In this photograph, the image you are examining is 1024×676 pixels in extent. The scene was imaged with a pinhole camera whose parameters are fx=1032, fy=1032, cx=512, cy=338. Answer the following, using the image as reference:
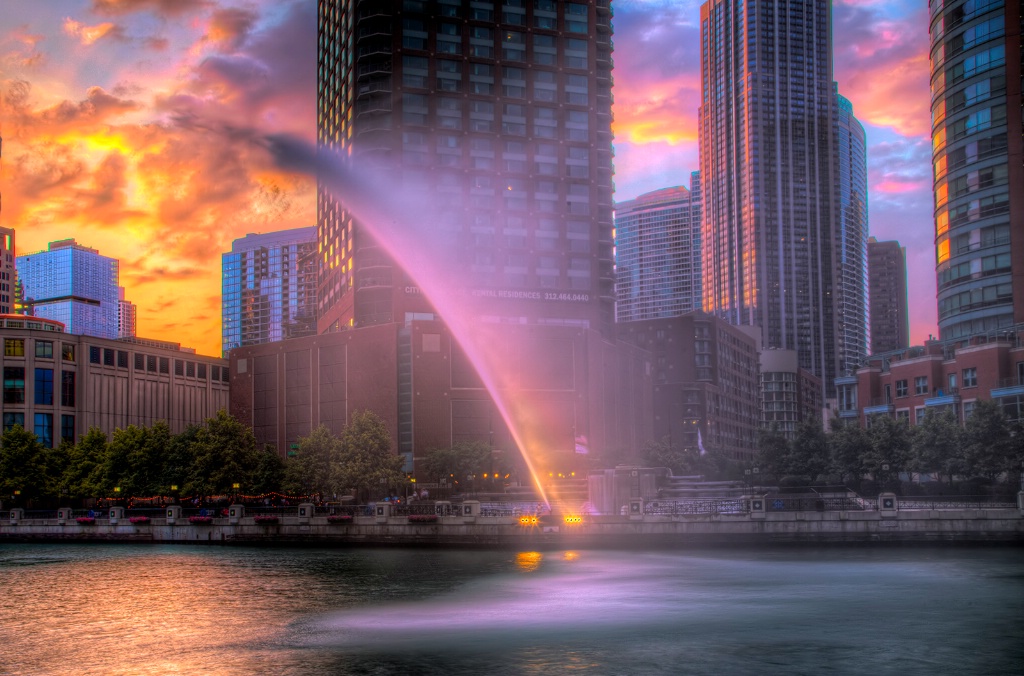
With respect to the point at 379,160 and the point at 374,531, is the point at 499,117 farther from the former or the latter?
the point at 374,531

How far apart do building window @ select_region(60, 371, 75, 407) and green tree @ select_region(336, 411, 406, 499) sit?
4439 centimetres

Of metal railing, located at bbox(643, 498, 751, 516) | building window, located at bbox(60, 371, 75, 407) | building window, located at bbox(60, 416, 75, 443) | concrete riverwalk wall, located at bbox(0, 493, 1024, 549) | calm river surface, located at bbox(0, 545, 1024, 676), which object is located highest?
building window, located at bbox(60, 371, 75, 407)

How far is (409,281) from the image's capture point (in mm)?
156250

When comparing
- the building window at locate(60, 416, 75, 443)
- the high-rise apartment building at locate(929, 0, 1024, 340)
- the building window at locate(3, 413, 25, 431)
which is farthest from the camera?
the building window at locate(60, 416, 75, 443)

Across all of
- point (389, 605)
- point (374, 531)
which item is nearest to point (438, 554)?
point (374, 531)

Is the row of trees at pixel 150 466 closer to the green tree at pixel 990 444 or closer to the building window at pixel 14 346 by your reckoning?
the building window at pixel 14 346

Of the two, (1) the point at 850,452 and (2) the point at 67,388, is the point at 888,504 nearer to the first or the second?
(1) the point at 850,452

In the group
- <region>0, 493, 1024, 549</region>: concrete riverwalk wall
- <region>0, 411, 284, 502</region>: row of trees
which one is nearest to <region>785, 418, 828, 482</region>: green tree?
<region>0, 493, 1024, 549</region>: concrete riverwalk wall

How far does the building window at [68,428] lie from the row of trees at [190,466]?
19.3 metres

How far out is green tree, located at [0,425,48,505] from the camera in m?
114

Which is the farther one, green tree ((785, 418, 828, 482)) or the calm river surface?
green tree ((785, 418, 828, 482))

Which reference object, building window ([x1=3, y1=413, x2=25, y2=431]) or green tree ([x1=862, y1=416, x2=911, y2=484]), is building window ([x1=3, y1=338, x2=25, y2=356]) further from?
green tree ([x1=862, y1=416, x2=911, y2=484])

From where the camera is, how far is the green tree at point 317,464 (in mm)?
114812

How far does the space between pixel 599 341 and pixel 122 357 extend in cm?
7040
